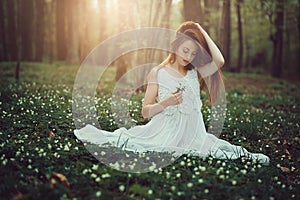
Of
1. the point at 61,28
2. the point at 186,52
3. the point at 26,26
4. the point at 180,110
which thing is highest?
the point at 186,52

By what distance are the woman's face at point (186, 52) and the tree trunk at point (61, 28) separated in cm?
2302

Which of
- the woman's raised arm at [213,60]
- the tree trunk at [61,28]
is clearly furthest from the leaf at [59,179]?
the tree trunk at [61,28]

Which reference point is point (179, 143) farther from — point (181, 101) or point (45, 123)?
point (45, 123)

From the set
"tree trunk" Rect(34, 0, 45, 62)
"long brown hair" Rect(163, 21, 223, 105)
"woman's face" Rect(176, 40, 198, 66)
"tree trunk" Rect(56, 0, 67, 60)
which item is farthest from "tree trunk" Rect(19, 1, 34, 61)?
Answer: "woman's face" Rect(176, 40, 198, 66)

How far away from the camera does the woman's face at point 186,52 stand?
585 centimetres

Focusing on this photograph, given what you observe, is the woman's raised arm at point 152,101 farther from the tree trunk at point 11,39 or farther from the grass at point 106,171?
the tree trunk at point 11,39

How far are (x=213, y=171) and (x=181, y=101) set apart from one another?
1422 mm

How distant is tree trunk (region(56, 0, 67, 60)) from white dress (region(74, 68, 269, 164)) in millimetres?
23076

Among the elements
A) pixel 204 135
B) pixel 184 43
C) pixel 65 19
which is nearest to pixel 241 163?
pixel 204 135

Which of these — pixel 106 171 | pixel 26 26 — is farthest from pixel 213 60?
pixel 26 26

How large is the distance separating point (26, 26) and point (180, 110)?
77.5ft

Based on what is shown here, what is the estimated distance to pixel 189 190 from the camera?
4.36 meters

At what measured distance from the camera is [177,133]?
19.6ft

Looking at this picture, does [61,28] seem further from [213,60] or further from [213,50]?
[213,50]
